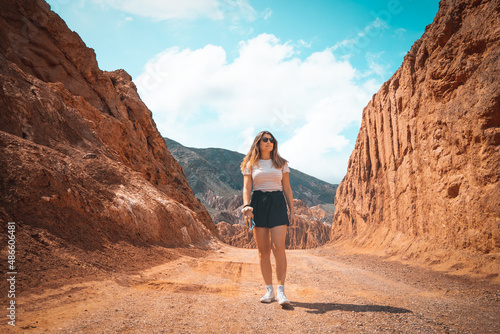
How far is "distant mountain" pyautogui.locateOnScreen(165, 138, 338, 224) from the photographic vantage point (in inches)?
3586

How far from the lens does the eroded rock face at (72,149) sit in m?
6.22

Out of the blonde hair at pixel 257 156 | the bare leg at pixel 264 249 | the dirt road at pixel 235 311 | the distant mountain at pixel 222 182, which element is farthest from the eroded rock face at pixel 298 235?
the blonde hair at pixel 257 156

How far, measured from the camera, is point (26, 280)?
3865 mm

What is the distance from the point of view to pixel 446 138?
1129 cm

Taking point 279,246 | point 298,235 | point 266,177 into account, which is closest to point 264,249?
point 279,246

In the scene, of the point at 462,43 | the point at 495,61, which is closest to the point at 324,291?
the point at 495,61

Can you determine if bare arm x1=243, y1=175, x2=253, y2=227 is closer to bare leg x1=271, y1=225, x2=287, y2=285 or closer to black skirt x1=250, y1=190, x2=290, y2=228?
black skirt x1=250, y1=190, x2=290, y2=228

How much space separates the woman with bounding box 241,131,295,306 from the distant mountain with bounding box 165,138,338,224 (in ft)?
200

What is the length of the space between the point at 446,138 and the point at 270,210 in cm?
1039

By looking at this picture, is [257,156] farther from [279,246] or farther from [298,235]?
[298,235]

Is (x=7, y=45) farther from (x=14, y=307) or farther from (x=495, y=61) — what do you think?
(x=495, y=61)

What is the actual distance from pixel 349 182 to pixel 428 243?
60.1ft

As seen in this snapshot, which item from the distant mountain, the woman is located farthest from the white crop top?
the distant mountain

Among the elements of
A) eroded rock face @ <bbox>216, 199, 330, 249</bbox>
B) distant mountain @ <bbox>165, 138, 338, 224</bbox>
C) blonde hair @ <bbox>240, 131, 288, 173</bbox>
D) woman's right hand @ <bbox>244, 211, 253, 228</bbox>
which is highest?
distant mountain @ <bbox>165, 138, 338, 224</bbox>
